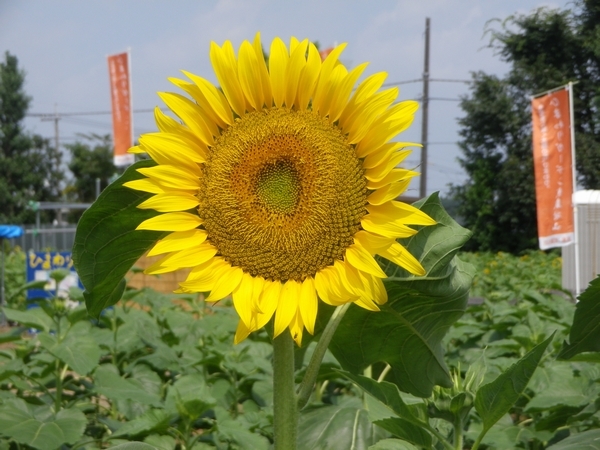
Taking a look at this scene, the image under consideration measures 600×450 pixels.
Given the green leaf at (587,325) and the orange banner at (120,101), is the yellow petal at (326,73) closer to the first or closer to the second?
the green leaf at (587,325)

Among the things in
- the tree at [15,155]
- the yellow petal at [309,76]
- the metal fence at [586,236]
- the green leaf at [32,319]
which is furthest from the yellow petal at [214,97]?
the tree at [15,155]

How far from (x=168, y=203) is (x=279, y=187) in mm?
164

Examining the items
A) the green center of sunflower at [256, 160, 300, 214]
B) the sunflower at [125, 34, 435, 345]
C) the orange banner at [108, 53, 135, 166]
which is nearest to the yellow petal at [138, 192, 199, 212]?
the sunflower at [125, 34, 435, 345]

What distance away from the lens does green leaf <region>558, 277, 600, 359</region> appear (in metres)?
1.21

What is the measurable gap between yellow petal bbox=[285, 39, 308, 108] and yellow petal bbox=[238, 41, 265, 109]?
43mm

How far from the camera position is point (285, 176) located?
120 cm

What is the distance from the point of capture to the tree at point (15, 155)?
39.4 metres

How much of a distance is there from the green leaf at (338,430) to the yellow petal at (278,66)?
24.5 inches

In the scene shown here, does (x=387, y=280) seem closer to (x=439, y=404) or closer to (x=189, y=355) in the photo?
(x=439, y=404)

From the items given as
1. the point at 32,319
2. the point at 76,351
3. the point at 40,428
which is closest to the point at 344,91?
the point at 40,428

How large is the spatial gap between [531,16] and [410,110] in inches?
1090

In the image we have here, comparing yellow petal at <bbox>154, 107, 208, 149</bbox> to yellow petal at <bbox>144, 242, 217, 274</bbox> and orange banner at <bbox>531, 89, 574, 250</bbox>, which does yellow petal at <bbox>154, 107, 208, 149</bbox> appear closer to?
yellow petal at <bbox>144, 242, 217, 274</bbox>

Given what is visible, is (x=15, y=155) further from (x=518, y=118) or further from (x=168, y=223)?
(x=168, y=223)

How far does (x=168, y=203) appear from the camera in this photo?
114 cm
